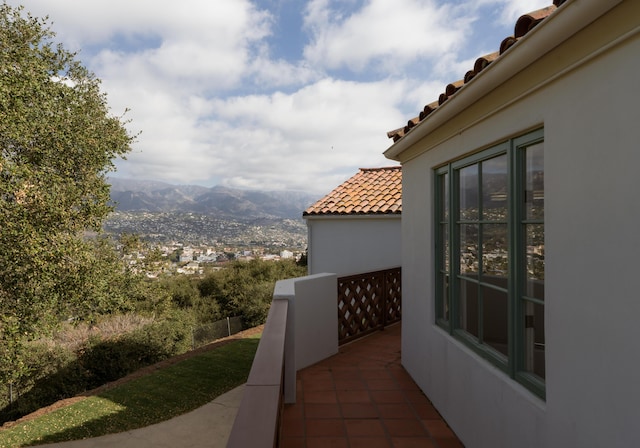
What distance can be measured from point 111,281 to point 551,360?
1361cm

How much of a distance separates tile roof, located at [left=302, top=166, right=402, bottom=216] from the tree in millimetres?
6821

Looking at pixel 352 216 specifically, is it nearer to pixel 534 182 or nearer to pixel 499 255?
pixel 499 255

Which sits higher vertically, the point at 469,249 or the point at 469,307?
the point at 469,249

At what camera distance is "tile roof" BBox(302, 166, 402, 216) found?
13.1 m

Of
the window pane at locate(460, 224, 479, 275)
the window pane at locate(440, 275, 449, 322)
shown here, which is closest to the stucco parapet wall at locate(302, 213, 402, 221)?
the window pane at locate(440, 275, 449, 322)

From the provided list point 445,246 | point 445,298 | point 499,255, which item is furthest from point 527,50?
point 445,298

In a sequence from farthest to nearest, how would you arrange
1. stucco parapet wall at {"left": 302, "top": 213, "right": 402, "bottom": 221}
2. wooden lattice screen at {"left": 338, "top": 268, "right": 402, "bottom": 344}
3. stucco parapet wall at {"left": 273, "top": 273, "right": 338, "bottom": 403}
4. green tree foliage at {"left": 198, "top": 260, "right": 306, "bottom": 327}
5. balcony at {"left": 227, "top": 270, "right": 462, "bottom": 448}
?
green tree foliage at {"left": 198, "top": 260, "right": 306, "bottom": 327}
stucco parapet wall at {"left": 302, "top": 213, "right": 402, "bottom": 221}
wooden lattice screen at {"left": 338, "top": 268, "right": 402, "bottom": 344}
stucco parapet wall at {"left": 273, "top": 273, "right": 338, "bottom": 403}
balcony at {"left": 227, "top": 270, "right": 462, "bottom": 448}

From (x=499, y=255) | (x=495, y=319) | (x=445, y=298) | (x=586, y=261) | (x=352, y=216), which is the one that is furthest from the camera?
(x=352, y=216)

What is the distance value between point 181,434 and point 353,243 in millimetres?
7484

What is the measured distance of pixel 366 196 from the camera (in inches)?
561

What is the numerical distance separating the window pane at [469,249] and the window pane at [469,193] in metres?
0.10

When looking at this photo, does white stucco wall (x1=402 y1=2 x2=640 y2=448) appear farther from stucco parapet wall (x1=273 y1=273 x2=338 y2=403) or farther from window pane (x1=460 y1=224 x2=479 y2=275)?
stucco parapet wall (x1=273 y1=273 x2=338 y2=403)

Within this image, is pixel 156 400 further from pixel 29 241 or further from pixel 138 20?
pixel 138 20

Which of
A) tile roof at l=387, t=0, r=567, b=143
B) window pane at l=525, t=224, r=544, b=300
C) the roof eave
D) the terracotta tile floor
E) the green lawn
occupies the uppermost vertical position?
tile roof at l=387, t=0, r=567, b=143
